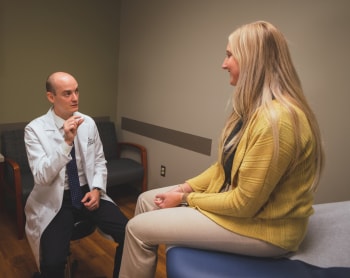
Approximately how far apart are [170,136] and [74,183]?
144 cm

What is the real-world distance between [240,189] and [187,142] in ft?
5.95

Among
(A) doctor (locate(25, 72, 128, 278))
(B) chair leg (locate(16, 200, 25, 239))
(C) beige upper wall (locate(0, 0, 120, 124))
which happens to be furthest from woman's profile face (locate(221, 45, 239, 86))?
(C) beige upper wall (locate(0, 0, 120, 124))

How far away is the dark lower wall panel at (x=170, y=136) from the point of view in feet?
9.38

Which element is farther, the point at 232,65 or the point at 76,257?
the point at 76,257

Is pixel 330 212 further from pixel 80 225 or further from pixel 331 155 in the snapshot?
pixel 80 225

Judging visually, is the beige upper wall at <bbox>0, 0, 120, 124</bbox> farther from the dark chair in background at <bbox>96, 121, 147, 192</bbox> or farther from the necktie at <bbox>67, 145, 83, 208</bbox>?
the necktie at <bbox>67, 145, 83, 208</bbox>

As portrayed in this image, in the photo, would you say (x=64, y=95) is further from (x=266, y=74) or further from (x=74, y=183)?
(x=266, y=74)

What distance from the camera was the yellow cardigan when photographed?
3.71 feet

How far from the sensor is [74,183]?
6.18ft

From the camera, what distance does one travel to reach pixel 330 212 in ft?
5.10

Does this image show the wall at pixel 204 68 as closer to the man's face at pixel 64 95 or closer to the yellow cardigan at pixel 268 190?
the yellow cardigan at pixel 268 190

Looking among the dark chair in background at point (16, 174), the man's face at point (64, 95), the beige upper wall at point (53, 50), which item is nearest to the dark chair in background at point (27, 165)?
the dark chair in background at point (16, 174)

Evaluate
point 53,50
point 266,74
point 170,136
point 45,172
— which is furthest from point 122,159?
point 266,74

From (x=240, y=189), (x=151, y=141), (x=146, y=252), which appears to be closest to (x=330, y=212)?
(x=240, y=189)
